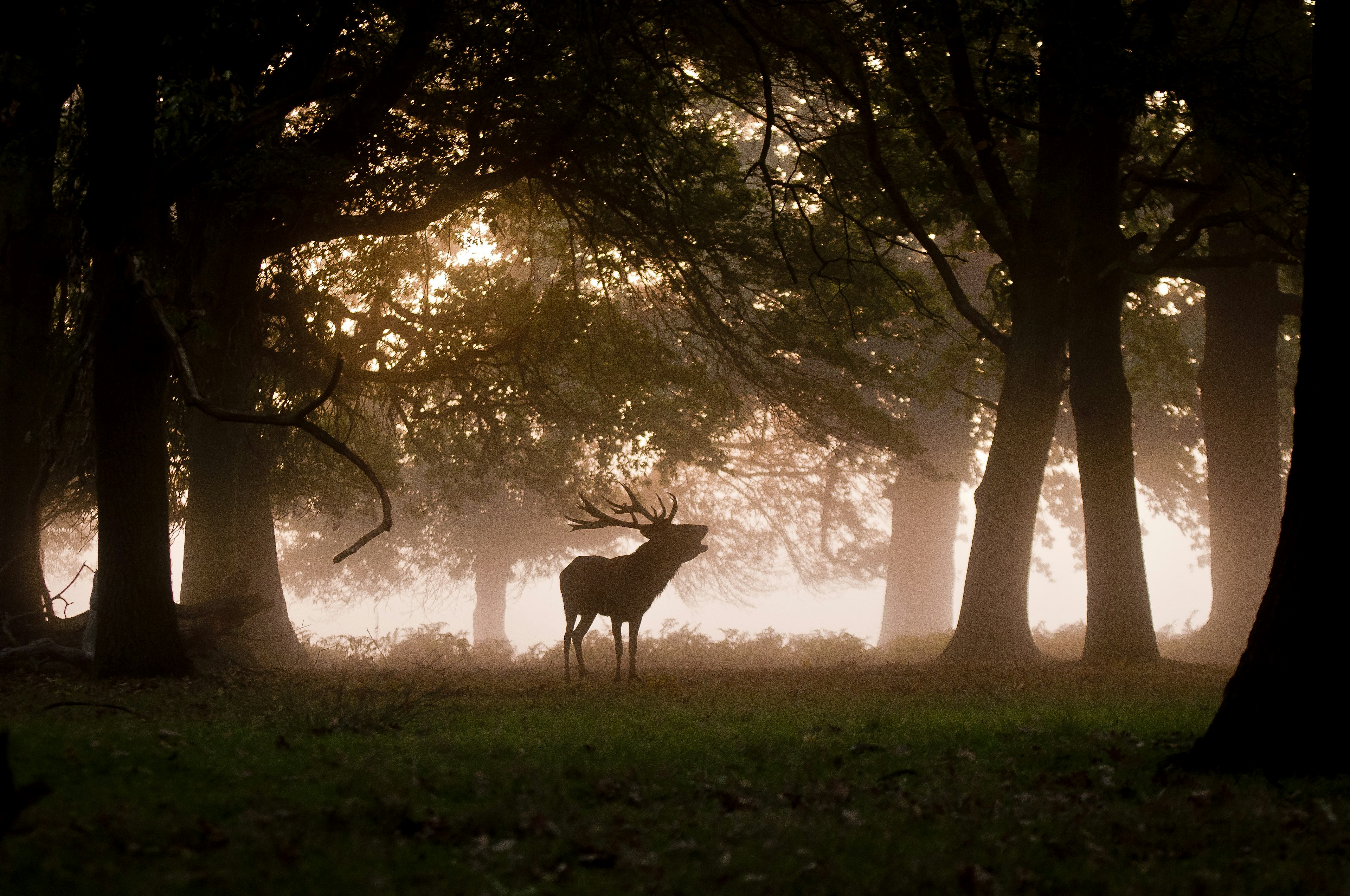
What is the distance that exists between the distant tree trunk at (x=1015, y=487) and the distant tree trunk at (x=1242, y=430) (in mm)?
6488

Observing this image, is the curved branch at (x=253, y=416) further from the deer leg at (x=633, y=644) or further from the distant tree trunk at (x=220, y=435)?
the distant tree trunk at (x=220, y=435)

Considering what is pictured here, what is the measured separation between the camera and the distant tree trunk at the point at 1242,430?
21.3m

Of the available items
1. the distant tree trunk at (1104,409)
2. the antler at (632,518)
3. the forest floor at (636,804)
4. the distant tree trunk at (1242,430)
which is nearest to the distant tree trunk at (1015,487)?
the distant tree trunk at (1104,409)

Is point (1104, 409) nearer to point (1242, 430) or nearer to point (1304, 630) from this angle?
point (1242, 430)

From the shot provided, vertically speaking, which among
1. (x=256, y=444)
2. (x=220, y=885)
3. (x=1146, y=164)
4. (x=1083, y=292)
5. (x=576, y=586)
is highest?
(x=1146, y=164)

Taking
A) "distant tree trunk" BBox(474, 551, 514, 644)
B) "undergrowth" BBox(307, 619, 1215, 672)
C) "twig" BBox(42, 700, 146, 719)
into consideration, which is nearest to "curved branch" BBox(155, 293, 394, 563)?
"twig" BBox(42, 700, 146, 719)

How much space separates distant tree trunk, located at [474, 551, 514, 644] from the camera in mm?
43750

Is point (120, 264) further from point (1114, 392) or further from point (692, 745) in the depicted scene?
point (1114, 392)

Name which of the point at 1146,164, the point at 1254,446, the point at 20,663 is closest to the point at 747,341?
the point at 1146,164

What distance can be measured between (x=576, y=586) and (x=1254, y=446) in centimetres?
1518

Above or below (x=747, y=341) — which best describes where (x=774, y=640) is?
below

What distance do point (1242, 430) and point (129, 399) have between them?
66.8ft

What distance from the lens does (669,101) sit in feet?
46.3

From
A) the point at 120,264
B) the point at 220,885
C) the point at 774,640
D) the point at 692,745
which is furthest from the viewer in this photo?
the point at 774,640
